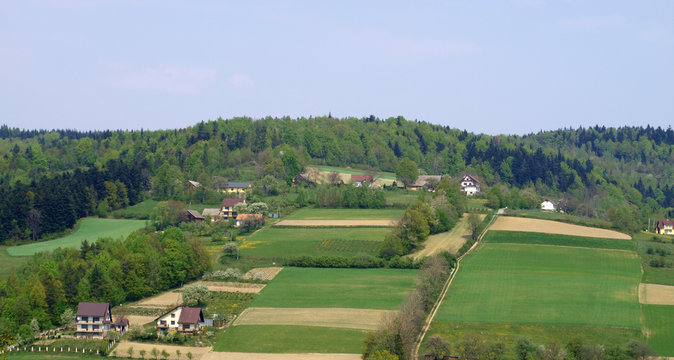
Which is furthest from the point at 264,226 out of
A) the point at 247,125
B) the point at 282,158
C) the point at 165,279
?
the point at 247,125

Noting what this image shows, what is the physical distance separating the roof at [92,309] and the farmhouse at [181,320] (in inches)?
197

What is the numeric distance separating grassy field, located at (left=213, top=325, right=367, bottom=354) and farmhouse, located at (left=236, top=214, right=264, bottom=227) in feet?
141

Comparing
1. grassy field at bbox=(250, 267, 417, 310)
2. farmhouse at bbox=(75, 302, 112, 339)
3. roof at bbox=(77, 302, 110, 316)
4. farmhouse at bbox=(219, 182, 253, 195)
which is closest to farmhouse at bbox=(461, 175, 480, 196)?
farmhouse at bbox=(219, 182, 253, 195)

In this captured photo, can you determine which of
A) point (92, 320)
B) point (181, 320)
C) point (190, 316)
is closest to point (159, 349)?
point (181, 320)

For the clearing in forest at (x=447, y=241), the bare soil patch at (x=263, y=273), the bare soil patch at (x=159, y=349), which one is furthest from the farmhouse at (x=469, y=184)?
the bare soil patch at (x=159, y=349)

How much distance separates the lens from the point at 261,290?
7669cm

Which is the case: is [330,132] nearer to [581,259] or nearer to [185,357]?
[581,259]

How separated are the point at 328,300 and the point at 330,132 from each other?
117 metres

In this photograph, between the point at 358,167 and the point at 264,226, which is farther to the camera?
the point at 358,167

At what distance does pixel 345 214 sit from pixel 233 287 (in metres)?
40.4

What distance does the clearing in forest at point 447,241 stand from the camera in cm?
9106

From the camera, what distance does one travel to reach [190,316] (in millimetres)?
65062

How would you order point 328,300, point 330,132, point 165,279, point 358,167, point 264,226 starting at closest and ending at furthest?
point 328,300, point 165,279, point 264,226, point 358,167, point 330,132

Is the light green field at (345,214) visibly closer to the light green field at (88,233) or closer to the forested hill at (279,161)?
the light green field at (88,233)
